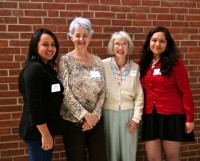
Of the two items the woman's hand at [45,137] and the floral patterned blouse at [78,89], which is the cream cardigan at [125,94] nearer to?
the floral patterned blouse at [78,89]

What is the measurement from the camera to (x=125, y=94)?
2.58m

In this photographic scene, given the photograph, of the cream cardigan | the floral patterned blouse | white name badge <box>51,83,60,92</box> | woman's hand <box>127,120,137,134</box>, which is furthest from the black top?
woman's hand <box>127,120,137,134</box>

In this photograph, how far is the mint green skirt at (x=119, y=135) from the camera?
258cm

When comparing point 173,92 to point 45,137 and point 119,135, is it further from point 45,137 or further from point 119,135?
point 45,137

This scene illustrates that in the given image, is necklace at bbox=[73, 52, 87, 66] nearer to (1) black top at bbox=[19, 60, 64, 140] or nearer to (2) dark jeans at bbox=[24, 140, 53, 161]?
(1) black top at bbox=[19, 60, 64, 140]

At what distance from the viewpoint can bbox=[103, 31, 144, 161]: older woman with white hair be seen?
258 cm

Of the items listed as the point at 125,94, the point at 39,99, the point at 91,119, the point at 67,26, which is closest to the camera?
the point at 39,99

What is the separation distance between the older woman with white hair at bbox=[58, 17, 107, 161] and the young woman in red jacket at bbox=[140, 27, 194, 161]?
1.64ft

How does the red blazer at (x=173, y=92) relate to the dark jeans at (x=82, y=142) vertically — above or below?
above

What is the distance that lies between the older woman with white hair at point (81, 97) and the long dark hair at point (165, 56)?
51cm

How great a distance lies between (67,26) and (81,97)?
3.05 ft

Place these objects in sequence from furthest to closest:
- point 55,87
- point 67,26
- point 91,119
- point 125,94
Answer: point 67,26
point 125,94
point 91,119
point 55,87

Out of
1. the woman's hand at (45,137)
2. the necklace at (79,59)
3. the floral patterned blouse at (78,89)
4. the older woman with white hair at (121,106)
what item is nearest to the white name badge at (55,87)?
the floral patterned blouse at (78,89)

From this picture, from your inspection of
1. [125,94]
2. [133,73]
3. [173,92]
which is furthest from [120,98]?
[173,92]
